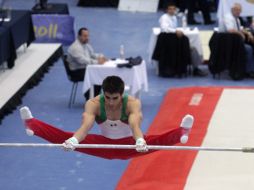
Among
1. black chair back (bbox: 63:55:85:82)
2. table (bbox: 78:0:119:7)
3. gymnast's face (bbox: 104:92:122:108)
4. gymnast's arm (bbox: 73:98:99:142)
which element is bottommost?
table (bbox: 78:0:119:7)

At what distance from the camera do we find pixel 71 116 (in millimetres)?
12094

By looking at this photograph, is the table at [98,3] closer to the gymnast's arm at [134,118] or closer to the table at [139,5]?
the table at [139,5]

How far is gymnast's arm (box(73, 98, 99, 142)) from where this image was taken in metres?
7.41

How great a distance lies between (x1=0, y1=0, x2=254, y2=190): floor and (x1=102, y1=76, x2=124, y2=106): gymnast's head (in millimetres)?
2096

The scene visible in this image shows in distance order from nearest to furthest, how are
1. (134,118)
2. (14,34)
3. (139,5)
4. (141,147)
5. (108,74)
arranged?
(141,147) → (134,118) → (108,74) → (14,34) → (139,5)

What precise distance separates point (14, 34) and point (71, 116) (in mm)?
2657

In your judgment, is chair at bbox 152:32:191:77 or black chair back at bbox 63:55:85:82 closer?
black chair back at bbox 63:55:85:82

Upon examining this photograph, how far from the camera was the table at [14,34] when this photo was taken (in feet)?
43.3

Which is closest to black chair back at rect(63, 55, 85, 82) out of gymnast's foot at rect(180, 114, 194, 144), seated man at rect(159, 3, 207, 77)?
seated man at rect(159, 3, 207, 77)

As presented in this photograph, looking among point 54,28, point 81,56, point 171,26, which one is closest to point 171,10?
point 171,26

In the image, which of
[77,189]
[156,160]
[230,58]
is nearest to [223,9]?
[230,58]

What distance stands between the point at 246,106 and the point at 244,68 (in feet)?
6.45

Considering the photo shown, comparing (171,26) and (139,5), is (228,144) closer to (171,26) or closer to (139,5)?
(171,26)

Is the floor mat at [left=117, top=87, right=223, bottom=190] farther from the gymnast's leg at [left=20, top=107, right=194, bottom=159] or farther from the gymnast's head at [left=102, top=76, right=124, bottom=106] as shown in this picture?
the gymnast's head at [left=102, top=76, right=124, bottom=106]
